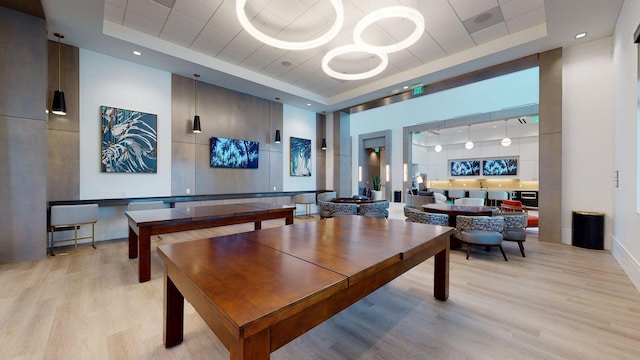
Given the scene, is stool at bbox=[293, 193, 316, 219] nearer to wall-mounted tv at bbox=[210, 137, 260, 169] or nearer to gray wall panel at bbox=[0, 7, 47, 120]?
wall-mounted tv at bbox=[210, 137, 260, 169]

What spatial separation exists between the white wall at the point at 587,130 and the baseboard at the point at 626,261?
19.1 inches

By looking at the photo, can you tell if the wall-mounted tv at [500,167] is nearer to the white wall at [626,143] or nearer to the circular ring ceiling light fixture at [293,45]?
the white wall at [626,143]

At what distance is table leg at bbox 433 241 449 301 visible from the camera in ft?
8.18

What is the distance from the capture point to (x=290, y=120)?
26.6 feet

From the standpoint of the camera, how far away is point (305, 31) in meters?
4.43

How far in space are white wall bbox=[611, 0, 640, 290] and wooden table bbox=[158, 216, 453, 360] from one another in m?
2.70

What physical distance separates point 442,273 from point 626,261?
293 centimetres

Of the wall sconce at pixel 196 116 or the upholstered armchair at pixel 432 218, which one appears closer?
the upholstered armchair at pixel 432 218

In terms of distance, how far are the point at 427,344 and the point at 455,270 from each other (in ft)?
5.96

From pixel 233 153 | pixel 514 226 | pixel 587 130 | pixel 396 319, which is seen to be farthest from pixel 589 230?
pixel 233 153

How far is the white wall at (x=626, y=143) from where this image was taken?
9.89 feet

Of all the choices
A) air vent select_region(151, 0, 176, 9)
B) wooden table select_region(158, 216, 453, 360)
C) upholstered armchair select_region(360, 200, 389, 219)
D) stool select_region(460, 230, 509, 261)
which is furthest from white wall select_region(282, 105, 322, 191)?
wooden table select_region(158, 216, 453, 360)

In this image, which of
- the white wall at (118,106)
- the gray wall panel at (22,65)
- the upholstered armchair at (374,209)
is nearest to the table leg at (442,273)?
the upholstered armchair at (374,209)

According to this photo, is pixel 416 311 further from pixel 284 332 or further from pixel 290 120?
pixel 290 120
